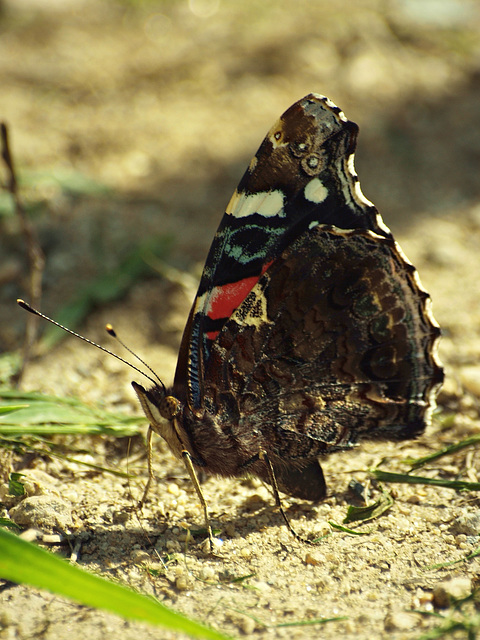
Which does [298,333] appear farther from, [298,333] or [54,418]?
[54,418]

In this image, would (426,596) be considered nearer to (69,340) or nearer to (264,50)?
(69,340)

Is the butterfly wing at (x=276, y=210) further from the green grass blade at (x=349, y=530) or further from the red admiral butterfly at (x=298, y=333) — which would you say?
the green grass blade at (x=349, y=530)

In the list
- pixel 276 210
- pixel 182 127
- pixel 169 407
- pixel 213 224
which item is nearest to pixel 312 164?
pixel 276 210

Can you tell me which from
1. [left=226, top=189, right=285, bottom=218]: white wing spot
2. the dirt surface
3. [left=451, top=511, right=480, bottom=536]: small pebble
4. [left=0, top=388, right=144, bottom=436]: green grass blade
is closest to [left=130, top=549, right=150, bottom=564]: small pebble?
the dirt surface

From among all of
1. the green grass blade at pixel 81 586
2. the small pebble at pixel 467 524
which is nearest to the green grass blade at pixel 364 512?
the small pebble at pixel 467 524

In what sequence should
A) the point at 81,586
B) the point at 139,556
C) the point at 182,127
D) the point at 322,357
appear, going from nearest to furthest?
the point at 81,586, the point at 139,556, the point at 322,357, the point at 182,127

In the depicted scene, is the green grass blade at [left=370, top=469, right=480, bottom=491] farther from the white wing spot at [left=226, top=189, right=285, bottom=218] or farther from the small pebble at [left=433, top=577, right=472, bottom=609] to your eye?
the white wing spot at [left=226, top=189, right=285, bottom=218]
